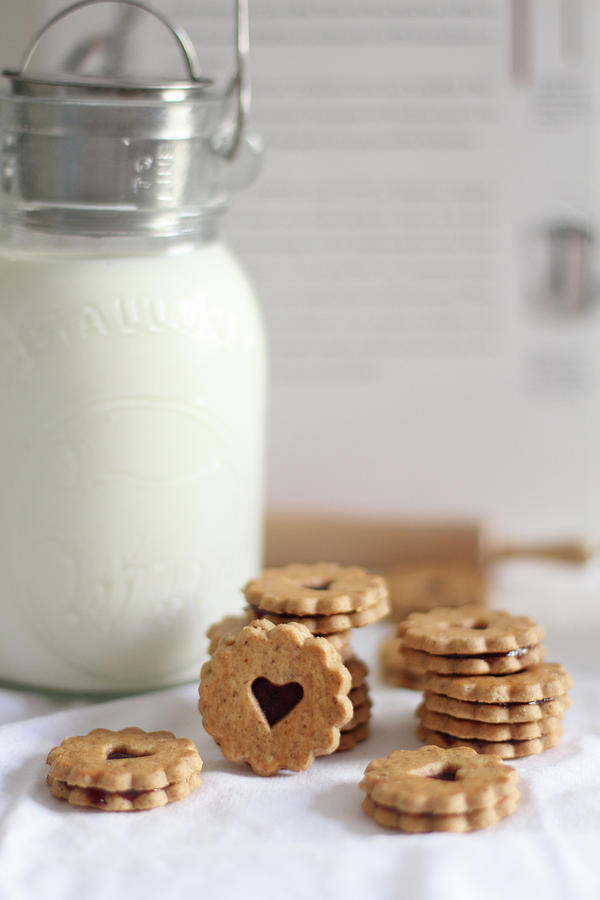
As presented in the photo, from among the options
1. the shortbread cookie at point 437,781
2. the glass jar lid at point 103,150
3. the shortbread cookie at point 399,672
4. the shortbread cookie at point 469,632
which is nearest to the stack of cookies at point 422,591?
the shortbread cookie at point 399,672

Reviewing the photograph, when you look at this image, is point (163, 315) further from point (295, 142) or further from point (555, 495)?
point (555, 495)

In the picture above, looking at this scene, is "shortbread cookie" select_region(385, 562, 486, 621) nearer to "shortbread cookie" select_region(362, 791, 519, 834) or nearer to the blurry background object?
the blurry background object

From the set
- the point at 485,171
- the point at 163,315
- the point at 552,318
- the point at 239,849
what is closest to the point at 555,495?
the point at 552,318

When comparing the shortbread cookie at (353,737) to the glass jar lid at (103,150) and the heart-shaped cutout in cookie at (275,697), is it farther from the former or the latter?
the glass jar lid at (103,150)

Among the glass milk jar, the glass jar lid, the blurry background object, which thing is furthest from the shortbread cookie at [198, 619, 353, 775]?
the blurry background object

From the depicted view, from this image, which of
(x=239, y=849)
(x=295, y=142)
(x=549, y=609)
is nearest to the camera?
(x=239, y=849)
